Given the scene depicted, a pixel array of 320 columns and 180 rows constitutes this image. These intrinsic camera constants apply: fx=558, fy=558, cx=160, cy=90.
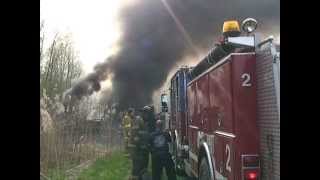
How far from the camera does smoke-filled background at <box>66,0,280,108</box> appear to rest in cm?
418

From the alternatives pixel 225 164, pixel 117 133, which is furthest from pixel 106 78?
pixel 225 164

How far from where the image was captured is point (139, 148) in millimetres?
4316

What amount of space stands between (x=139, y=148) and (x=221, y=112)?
2.44ft

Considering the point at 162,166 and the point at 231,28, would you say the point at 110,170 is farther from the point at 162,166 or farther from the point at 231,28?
the point at 231,28

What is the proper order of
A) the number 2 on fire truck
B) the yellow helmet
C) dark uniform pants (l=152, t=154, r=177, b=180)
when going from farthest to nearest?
dark uniform pants (l=152, t=154, r=177, b=180) < the yellow helmet < the number 2 on fire truck

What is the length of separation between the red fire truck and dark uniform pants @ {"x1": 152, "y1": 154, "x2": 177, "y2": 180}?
7 cm

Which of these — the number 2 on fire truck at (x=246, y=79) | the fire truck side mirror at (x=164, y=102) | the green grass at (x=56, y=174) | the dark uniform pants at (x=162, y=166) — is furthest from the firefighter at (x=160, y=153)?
the number 2 on fire truck at (x=246, y=79)

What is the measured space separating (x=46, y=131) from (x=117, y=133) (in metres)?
0.55

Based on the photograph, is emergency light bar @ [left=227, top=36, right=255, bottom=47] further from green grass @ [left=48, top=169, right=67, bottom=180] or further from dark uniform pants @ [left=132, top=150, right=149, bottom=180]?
green grass @ [left=48, top=169, right=67, bottom=180]

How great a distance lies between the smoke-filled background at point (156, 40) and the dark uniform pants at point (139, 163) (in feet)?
1.29

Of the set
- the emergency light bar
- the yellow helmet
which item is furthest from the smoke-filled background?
the emergency light bar
